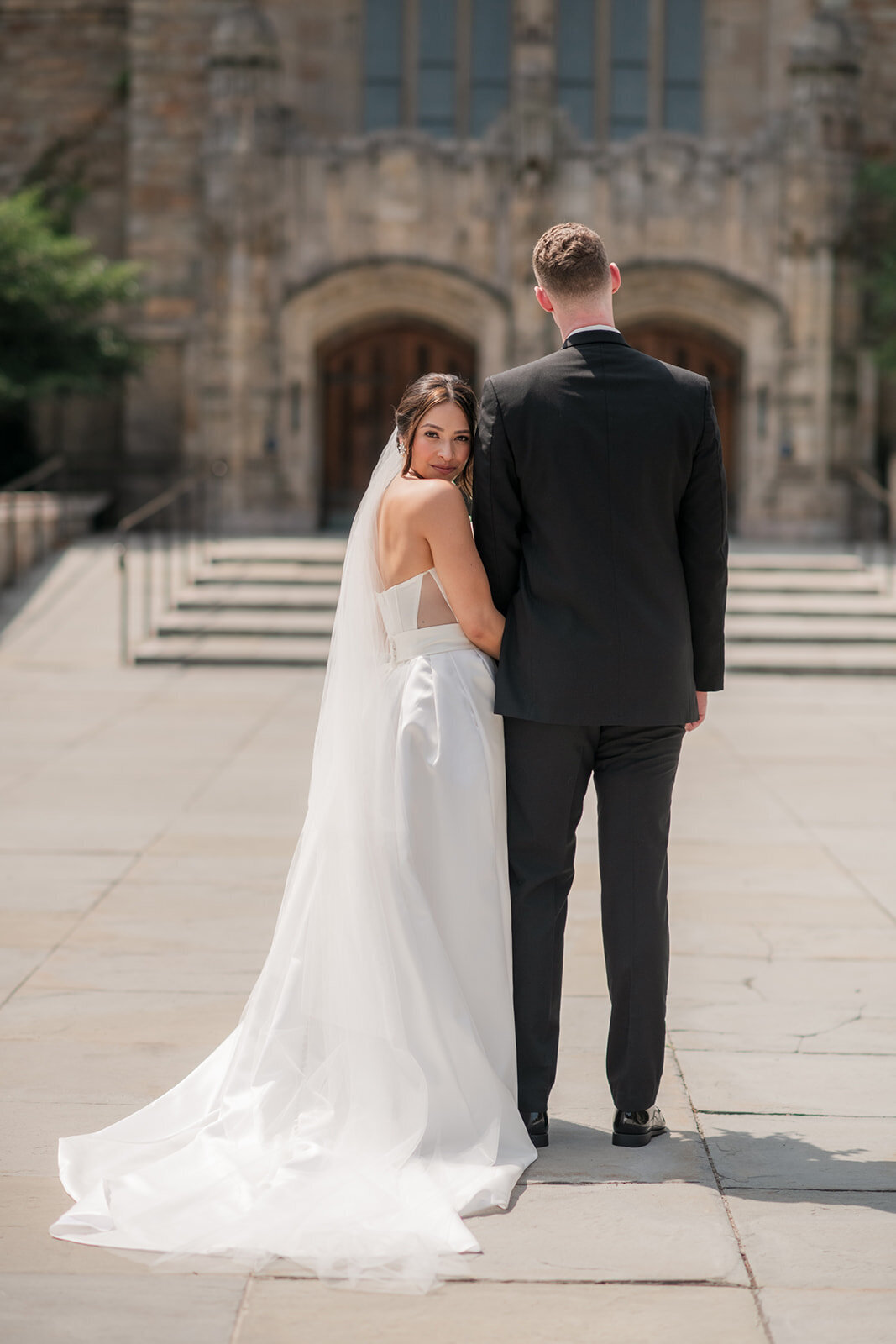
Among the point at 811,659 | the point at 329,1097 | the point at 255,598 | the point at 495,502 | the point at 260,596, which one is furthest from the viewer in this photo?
the point at 260,596

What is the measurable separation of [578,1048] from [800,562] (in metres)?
13.5

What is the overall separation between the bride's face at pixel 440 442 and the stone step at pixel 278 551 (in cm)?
1335

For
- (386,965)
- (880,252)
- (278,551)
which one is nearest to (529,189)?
(880,252)

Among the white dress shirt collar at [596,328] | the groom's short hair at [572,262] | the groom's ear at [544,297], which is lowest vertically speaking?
the white dress shirt collar at [596,328]

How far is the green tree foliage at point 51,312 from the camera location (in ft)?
64.8

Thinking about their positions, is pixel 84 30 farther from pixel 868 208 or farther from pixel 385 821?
pixel 385 821

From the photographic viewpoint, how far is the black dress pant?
12.3 ft

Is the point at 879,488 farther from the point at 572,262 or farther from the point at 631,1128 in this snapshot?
the point at 631,1128

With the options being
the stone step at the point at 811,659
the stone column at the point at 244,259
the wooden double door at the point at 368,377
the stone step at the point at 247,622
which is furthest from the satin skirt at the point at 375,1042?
the wooden double door at the point at 368,377

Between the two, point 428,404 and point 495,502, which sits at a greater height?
point 428,404

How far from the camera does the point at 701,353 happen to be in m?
22.2

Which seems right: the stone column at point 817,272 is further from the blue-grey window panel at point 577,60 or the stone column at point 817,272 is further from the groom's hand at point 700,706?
the groom's hand at point 700,706

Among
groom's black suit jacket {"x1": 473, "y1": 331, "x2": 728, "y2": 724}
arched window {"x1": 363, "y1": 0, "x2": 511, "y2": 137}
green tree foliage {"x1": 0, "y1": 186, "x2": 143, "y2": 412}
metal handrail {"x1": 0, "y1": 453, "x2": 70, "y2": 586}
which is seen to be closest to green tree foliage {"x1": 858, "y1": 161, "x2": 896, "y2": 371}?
arched window {"x1": 363, "y1": 0, "x2": 511, "y2": 137}

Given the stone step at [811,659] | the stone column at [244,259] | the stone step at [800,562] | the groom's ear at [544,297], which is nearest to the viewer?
the groom's ear at [544,297]
